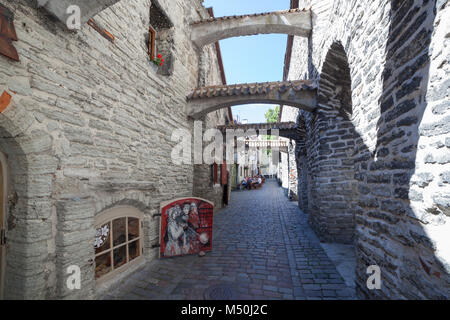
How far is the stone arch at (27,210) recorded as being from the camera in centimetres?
206

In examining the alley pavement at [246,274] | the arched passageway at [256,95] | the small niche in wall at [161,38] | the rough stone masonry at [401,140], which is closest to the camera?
the rough stone masonry at [401,140]

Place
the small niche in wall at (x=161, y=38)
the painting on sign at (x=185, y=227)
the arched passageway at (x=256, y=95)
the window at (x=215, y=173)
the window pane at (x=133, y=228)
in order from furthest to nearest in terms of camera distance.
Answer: the window at (x=215, y=173), the arched passageway at (x=256, y=95), the small niche in wall at (x=161, y=38), the painting on sign at (x=185, y=227), the window pane at (x=133, y=228)

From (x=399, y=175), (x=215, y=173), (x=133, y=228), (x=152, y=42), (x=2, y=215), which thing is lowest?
(x=133, y=228)

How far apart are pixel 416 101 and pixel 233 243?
13.7 ft

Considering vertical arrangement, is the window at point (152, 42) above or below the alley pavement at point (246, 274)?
above

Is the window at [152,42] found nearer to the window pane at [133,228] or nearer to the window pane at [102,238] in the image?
the window pane at [133,228]

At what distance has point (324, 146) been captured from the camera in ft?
16.5

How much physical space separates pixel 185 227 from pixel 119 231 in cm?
128

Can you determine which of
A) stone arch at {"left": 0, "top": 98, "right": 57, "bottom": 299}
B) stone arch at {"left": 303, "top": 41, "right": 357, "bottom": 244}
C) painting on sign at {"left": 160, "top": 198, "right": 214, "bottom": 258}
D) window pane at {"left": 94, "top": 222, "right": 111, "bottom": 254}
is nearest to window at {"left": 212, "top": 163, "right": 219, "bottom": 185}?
painting on sign at {"left": 160, "top": 198, "right": 214, "bottom": 258}

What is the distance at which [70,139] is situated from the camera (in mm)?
2471

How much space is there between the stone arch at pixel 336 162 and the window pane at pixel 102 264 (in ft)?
14.7

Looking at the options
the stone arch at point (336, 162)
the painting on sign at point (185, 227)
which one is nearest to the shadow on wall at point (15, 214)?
the painting on sign at point (185, 227)

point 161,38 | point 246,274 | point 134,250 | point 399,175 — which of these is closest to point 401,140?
point 399,175

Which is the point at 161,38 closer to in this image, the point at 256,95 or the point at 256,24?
the point at 256,95
